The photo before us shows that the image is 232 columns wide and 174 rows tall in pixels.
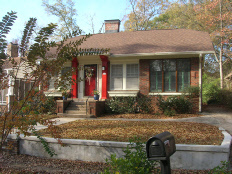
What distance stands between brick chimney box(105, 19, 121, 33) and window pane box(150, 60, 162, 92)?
21.7 ft

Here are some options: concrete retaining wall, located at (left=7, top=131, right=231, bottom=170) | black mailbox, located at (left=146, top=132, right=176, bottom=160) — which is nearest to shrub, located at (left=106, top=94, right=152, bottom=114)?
concrete retaining wall, located at (left=7, top=131, right=231, bottom=170)

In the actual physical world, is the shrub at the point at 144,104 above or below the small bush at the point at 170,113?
above

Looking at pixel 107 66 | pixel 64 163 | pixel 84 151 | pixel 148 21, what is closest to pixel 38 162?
pixel 64 163

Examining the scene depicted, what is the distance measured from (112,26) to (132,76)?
6.84 meters

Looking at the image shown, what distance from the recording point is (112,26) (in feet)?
58.1

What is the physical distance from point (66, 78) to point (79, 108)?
8.51 meters

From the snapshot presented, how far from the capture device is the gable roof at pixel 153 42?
12.1m

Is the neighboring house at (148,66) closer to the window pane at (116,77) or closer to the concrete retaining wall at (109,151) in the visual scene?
the window pane at (116,77)

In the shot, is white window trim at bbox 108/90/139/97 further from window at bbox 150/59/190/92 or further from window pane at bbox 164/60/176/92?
window pane at bbox 164/60/176/92

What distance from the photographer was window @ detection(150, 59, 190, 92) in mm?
11891

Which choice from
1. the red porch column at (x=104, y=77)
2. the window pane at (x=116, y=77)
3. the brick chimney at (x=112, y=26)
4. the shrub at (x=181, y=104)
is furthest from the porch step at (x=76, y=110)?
the brick chimney at (x=112, y=26)

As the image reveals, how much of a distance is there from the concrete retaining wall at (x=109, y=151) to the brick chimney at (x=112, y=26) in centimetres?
1382

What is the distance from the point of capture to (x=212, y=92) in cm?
1614

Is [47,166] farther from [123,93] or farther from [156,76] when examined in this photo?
[156,76]
